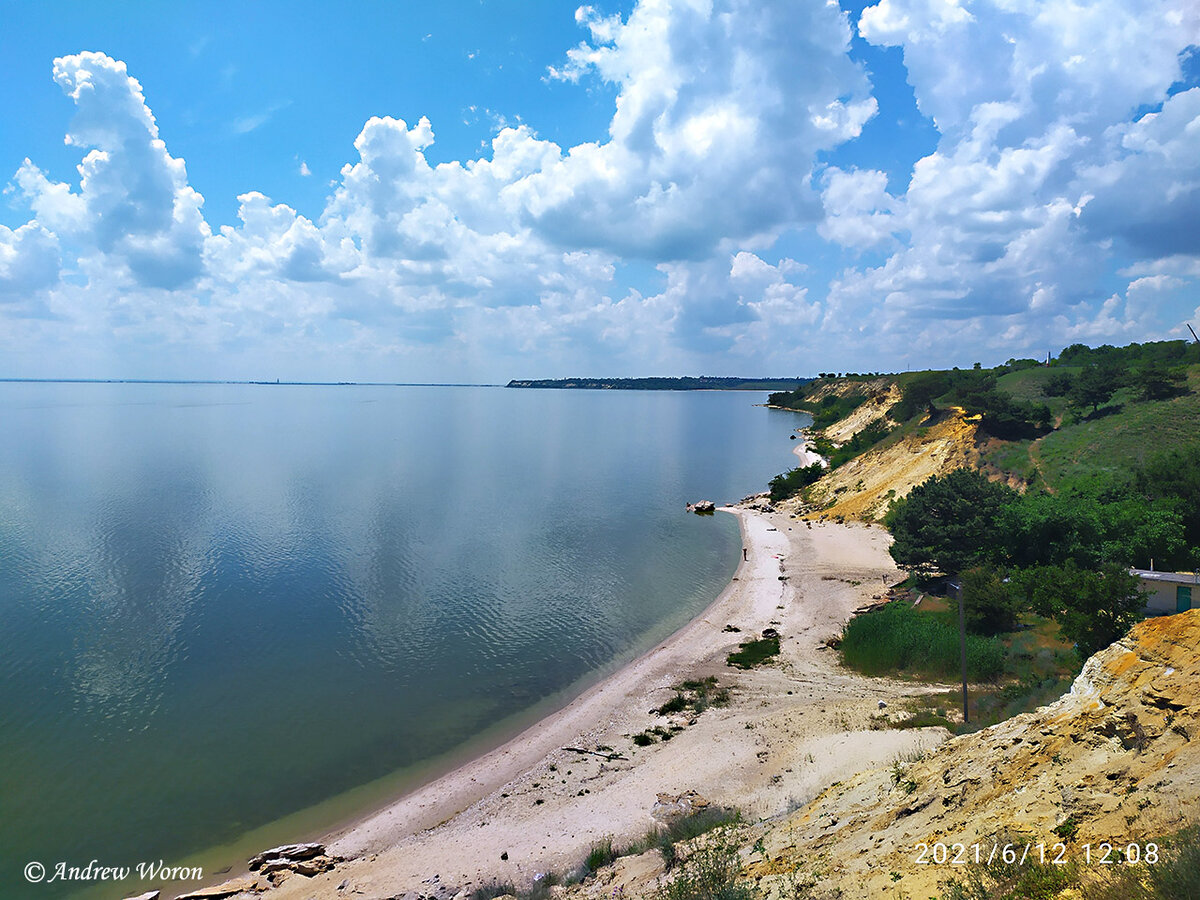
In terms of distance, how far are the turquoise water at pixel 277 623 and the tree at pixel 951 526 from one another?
1313cm

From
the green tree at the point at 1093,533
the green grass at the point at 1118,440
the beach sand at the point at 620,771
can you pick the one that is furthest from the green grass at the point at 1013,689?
the green grass at the point at 1118,440

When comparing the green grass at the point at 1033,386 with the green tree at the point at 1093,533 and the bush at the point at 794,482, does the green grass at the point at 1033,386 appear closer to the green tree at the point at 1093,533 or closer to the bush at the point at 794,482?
the bush at the point at 794,482

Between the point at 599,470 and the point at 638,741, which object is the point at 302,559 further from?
the point at 599,470

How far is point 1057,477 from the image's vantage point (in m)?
45.3

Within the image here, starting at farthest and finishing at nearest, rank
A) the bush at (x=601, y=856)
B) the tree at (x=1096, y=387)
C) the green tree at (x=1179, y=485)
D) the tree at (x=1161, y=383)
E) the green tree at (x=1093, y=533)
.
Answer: the tree at (x=1096, y=387), the tree at (x=1161, y=383), the green tree at (x=1179, y=485), the green tree at (x=1093, y=533), the bush at (x=601, y=856)

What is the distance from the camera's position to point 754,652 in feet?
99.5

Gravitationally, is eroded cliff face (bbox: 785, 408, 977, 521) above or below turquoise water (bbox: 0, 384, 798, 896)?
above

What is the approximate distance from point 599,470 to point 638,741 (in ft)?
216

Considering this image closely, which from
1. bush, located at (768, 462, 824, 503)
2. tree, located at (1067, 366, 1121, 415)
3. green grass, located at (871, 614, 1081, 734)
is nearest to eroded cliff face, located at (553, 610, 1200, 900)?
green grass, located at (871, 614, 1081, 734)

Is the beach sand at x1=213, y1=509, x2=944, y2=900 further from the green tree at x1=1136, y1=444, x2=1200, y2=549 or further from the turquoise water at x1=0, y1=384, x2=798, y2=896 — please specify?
the green tree at x1=1136, y1=444, x2=1200, y2=549

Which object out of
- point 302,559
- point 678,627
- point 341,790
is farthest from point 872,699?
point 302,559

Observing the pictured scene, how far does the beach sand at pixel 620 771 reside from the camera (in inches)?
654

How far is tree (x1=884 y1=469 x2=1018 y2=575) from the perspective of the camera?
3325 cm

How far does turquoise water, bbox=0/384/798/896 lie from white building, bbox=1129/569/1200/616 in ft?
73.5
